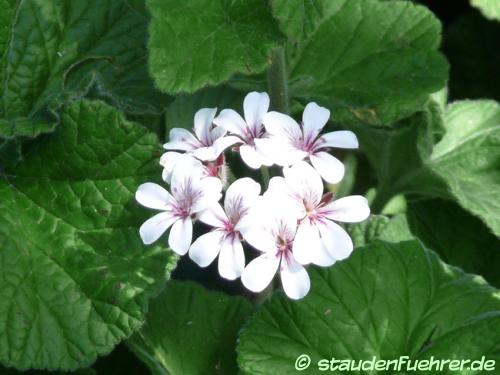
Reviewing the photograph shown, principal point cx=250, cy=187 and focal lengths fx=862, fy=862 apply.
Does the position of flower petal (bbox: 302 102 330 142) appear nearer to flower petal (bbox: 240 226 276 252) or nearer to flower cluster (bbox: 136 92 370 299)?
flower cluster (bbox: 136 92 370 299)

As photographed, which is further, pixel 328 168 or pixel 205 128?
pixel 205 128

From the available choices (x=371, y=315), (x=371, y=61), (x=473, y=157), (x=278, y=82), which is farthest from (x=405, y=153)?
(x=371, y=315)

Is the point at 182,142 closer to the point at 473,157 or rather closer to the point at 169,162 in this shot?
the point at 169,162

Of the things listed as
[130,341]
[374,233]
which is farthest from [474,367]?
[130,341]

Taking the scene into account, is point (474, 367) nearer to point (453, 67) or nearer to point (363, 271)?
point (363, 271)

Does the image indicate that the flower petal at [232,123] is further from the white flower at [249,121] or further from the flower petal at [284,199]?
the flower petal at [284,199]

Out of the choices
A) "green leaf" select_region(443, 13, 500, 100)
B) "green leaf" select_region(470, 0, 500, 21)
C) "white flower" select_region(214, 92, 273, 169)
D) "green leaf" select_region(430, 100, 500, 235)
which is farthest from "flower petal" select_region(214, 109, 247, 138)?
"green leaf" select_region(443, 13, 500, 100)
